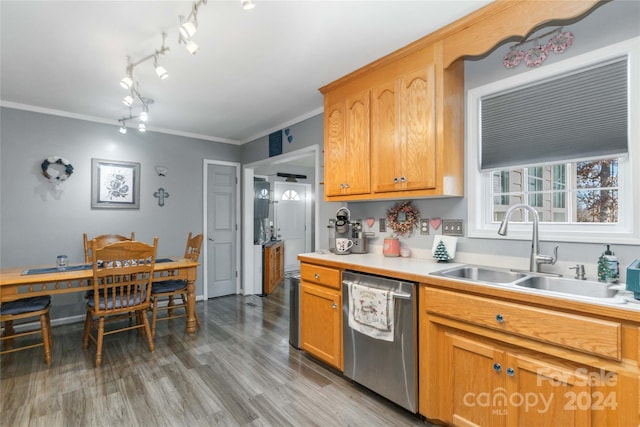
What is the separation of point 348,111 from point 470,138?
101cm

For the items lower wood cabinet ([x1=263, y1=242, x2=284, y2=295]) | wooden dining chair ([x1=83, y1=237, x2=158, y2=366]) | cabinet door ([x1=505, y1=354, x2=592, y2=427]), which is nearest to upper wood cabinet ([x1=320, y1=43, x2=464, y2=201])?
cabinet door ([x1=505, y1=354, x2=592, y2=427])

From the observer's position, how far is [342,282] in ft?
7.53

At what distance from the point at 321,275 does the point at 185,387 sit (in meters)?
1.27

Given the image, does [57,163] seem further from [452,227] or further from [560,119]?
[560,119]

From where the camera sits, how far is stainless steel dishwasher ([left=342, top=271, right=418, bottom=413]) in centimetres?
186

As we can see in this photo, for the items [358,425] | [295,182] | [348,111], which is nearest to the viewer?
[358,425]

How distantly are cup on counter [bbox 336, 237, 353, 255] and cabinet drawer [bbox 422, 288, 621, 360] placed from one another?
1.05 metres

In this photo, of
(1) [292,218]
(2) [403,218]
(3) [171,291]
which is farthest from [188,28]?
(1) [292,218]

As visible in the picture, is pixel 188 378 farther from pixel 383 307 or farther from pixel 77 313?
pixel 77 313

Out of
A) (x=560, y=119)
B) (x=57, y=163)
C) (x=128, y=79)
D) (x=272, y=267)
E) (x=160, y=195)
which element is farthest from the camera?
(x=272, y=267)

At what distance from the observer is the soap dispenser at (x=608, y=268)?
5.05 ft

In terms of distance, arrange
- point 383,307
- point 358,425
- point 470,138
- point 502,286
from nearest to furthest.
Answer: point 502,286 → point 358,425 → point 383,307 → point 470,138

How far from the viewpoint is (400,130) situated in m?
2.28

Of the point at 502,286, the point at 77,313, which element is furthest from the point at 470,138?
the point at 77,313
